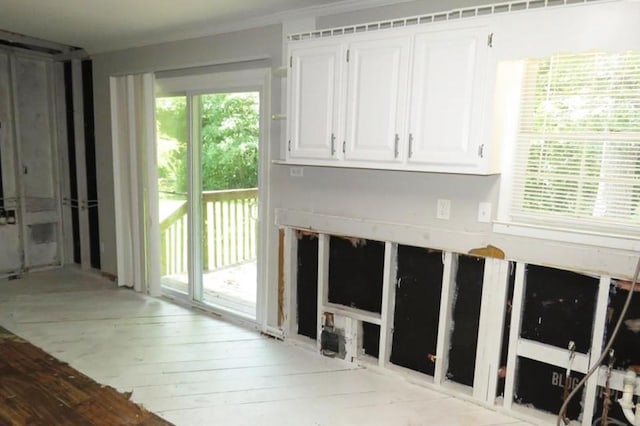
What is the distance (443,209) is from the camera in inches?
105

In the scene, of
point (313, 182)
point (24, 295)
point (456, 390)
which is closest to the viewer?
point (456, 390)

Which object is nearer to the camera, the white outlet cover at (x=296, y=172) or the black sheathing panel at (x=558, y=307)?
the black sheathing panel at (x=558, y=307)

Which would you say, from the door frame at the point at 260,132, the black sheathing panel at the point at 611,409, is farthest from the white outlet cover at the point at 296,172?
the black sheathing panel at the point at 611,409

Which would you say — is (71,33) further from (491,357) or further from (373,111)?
(491,357)

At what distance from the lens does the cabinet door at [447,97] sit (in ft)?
7.29

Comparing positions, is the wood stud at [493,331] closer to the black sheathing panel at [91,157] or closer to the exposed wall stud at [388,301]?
the exposed wall stud at [388,301]

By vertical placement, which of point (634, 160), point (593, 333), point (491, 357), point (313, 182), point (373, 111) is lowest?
point (491, 357)

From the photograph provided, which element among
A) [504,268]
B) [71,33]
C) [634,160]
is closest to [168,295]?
[71,33]

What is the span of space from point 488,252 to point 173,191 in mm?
2999

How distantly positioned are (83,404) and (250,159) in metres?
2.09

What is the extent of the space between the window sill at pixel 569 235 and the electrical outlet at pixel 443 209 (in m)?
0.28

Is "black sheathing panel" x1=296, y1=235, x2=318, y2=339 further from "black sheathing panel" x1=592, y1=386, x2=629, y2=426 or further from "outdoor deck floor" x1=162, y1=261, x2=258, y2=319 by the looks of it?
"black sheathing panel" x1=592, y1=386, x2=629, y2=426

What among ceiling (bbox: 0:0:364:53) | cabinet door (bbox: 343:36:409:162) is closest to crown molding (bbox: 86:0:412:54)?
ceiling (bbox: 0:0:364:53)

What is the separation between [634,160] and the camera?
2.15m
